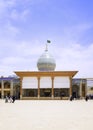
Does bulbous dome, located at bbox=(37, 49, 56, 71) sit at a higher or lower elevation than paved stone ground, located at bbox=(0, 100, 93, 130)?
higher

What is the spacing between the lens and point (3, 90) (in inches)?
2694

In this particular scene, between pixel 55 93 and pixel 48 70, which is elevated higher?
pixel 48 70

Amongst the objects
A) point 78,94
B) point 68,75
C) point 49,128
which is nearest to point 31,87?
point 68,75

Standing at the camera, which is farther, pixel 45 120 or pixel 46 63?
pixel 46 63

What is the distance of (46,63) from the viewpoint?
217 feet

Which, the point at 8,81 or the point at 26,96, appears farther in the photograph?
the point at 8,81

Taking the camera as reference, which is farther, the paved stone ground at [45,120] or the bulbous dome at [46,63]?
the bulbous dome at [46,63]

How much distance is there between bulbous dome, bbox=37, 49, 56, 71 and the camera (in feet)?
218

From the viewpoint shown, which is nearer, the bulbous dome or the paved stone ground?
the paved stone ground

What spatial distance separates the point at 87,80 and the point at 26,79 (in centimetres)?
1289

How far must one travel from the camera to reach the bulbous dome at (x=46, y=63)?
66.4 metres

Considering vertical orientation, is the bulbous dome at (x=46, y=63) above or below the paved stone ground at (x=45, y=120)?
above

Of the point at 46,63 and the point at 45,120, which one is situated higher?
the point at 46,63

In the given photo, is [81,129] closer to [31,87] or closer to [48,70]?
[31,87]
